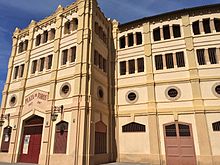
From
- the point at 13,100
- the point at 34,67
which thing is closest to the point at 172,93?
the point at 34,67

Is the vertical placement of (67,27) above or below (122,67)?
above

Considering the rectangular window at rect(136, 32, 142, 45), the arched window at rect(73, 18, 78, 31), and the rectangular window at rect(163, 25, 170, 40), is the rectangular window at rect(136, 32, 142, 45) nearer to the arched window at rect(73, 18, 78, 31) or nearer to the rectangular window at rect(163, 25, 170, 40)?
the rectangular window at rect(163, 25, 170, 40)

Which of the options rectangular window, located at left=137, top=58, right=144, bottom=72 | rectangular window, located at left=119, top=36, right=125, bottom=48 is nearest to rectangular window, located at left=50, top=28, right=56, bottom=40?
rectangular window, located at left=119, top=36, right=125, bottom=48

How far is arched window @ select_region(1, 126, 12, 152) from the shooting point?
20297mm

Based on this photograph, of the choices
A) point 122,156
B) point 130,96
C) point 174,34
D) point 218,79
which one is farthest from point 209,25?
point 122,156

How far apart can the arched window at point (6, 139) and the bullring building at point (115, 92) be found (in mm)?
135

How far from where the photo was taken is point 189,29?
20297mm

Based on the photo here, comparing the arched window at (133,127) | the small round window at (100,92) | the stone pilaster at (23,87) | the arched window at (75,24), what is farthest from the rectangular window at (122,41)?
the stone pilaster at (23,87)

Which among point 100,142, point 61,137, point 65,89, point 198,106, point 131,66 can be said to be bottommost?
point 100,142

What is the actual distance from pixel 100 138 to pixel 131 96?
581cm

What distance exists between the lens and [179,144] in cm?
1725

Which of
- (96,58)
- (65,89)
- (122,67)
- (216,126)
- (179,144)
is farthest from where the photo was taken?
(122,67)

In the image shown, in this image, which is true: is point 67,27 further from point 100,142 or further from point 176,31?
point 100,142

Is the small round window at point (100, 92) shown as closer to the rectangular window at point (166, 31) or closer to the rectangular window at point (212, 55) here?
the rectangular window at point (166, 31)
